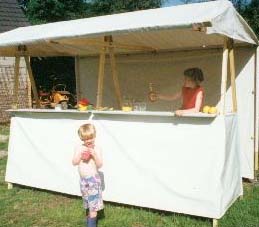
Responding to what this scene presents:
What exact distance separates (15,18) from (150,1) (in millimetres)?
11522

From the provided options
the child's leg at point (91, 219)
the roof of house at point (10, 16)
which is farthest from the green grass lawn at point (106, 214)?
the roof of house at point (10, 16)

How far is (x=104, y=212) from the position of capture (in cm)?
584

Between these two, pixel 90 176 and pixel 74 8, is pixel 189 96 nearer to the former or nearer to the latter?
pixel 90 176

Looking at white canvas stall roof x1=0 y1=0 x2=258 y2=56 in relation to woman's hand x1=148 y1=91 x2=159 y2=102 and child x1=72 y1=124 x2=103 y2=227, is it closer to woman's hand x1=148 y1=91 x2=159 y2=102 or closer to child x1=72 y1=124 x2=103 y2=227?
woman's hand x1=148 y1=91 x2=159 y2=102

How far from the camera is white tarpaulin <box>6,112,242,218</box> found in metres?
5.19

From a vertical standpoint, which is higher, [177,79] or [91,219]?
[177,79]

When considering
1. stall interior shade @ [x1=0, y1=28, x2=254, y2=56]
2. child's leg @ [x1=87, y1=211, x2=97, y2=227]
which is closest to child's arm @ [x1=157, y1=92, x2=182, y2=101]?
stall interior shade @ [x1=0, y1=28, x2=254, y2=56]

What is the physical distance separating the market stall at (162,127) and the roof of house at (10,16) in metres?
10.7

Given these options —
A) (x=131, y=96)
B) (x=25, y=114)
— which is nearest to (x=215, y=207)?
(x=25, y=114)

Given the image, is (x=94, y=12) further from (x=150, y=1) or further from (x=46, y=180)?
(x=46, y=180)

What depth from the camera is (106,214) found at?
5.77m

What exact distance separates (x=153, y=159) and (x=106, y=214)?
946 millimetres

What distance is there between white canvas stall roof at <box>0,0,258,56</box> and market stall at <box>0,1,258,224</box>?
0.05 ft

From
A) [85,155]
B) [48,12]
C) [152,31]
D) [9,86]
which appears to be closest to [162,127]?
[85,155]
